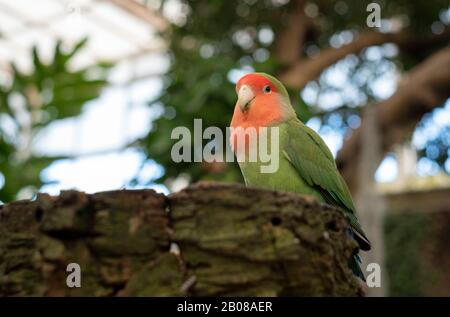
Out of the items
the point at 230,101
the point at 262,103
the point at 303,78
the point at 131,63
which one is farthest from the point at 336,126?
the point at 131,63

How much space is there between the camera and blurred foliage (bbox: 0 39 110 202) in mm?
5285

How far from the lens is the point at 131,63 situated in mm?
15969

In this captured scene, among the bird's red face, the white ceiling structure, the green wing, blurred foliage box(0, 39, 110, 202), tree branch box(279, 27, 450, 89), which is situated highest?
the white ceiling structure

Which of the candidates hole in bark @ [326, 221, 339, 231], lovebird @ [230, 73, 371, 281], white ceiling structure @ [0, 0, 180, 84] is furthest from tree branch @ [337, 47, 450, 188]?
white ceiling structure @ [0, 0, 180, 84]

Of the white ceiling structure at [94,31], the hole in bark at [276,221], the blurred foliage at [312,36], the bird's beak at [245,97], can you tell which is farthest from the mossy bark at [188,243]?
the white ceiling structure at [94,31]

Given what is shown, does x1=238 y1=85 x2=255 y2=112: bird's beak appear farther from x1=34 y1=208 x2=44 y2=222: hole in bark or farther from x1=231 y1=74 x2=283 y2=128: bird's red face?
x1=34 y1=208 x2=44 y2=222: hole in bark

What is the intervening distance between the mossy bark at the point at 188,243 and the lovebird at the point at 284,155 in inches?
38.8

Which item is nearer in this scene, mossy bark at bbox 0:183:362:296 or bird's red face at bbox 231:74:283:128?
mossy bark at bbox 0:183:362:296

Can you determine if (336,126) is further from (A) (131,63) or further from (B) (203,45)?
(A) (131,63)

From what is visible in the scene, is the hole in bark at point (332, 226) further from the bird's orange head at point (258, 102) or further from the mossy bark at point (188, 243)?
the bird's orange head at point (258, 102)

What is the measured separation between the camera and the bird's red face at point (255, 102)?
109 inches

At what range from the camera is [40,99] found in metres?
5.66

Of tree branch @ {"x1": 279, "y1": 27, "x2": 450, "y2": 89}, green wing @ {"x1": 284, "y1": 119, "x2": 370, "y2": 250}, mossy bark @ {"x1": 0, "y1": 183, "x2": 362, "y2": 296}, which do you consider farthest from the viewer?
tree branch @ {"x1": 279, "y1": 27, "x2": 450, "y2": 89}

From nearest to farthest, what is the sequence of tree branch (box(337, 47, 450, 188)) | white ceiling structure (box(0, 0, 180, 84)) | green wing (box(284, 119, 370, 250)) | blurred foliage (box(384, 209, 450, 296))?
1. green wing (box(284, 119, 370, 250))
2. tree branch (box(337, 47, 450, 188))
3. blurred foliage (box(384, 209, 450, 296))
4. white ceiling structure (box(0, 0, 180, 84))
